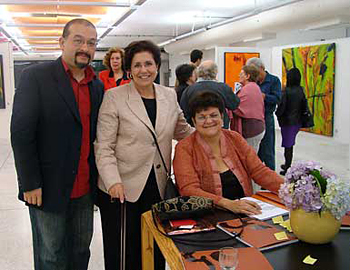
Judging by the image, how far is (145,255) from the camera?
2023 mm

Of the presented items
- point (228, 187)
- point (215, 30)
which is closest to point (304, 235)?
point (228, 187)

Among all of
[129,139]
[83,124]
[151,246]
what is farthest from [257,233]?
[83,124]

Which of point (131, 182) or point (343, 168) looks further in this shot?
point (343, 168)

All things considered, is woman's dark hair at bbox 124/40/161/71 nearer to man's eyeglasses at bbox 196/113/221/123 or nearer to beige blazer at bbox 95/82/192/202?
beige blazer at bbox 95/82/192/202

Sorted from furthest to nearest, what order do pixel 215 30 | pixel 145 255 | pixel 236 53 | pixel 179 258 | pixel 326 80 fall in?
pixel 215 30 < pixel 326 80 < pixel 236 53 < pixel 145 255 < pixel 179 258

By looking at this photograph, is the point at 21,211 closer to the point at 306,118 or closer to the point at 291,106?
the point at 291,106

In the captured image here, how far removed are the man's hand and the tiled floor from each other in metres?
1.24

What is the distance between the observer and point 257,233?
171 cm

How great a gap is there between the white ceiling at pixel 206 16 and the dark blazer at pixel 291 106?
1878 millimetres

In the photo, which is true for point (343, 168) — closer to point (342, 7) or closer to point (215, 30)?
point (342, 7)

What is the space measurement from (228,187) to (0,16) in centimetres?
732

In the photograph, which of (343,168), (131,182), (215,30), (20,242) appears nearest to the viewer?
(131,182)

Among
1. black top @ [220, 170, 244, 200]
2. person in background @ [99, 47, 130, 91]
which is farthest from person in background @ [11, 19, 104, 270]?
person in background @ [99, 47, 130, 91]

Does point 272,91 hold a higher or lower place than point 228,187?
higher
